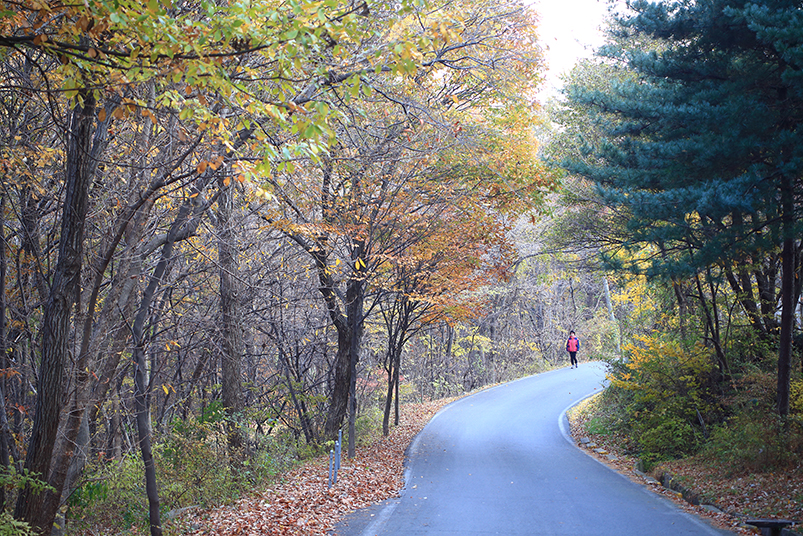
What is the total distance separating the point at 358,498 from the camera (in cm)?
1004

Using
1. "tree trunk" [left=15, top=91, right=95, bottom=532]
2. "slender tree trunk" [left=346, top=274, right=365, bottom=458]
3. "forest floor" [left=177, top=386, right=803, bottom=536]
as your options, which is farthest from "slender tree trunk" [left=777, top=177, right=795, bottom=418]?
"tree trunk" [left=15, top=91, right=95, bottom=532]

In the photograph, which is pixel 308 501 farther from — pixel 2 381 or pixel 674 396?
pixel 674 396

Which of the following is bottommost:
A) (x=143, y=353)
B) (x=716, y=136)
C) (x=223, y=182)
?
(x=143, y=353)

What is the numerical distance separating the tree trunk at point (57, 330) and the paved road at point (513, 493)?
3825 millimetres

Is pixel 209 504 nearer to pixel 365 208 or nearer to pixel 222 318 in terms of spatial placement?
pixel 222 318

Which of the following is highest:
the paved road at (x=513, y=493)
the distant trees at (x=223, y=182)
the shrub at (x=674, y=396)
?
the distant trees at (x=223, y=182)

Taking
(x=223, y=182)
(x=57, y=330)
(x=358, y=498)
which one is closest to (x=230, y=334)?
(x=358, y=498)

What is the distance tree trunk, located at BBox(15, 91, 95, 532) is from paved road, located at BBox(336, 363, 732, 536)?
3825 millimetres

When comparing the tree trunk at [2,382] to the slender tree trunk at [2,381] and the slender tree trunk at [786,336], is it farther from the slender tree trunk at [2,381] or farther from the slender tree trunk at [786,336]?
the slender tree trunk at [786,336]

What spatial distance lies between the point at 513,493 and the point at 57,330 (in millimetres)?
7781

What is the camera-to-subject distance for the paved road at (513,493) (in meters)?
8.03

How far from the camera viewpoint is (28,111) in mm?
8188

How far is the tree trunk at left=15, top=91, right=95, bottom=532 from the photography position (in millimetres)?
5758

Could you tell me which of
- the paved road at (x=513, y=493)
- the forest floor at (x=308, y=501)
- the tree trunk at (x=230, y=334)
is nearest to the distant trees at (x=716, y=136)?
the paved road at (x=513, y=493)
